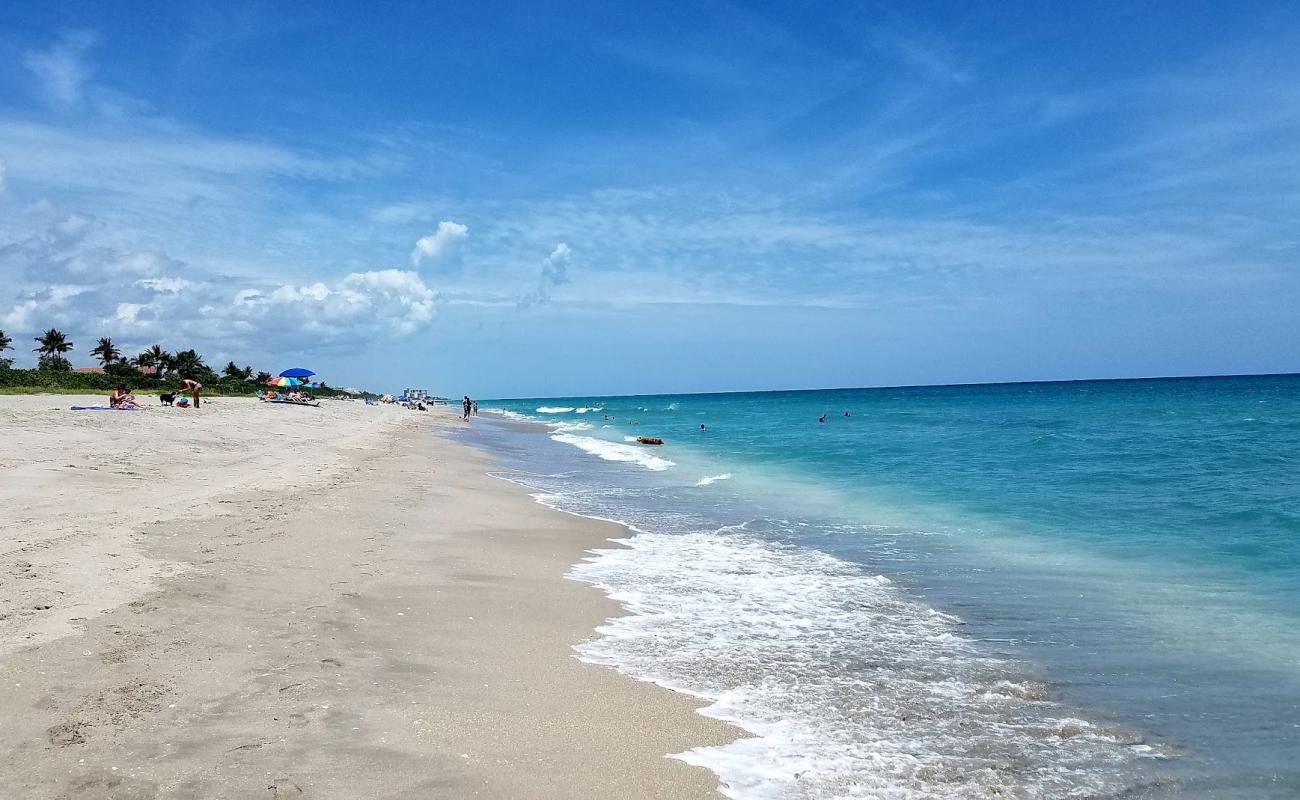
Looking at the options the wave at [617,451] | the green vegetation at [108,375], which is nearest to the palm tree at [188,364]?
the green vegetation at [108,375]

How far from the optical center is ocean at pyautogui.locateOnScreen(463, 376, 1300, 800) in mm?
5324

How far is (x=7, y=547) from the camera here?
835cm

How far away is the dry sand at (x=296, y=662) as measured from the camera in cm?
445

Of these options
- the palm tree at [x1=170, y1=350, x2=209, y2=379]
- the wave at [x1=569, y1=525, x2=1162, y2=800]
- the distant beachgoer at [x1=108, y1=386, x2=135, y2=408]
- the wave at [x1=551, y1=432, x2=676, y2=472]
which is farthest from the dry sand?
the palm tree at [x1=170, y1=350, x2=209, y2=379]

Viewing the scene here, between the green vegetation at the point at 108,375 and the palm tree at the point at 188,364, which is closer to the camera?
the green vegetation at the point at 108,375

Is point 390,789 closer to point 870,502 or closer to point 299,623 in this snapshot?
point 299,623

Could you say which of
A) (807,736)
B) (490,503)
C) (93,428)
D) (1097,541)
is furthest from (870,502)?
(93,428)

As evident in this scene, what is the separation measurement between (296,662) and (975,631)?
7.19 metres

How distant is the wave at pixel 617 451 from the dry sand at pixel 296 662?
56.4ft

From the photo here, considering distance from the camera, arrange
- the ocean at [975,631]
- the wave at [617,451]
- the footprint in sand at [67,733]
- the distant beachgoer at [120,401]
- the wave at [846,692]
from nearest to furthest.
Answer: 1. the footprint in sand at [67,733]
2. the wave at [846,692]
3. the ocean at [975,631]
4. the wave at [617,451]
5. the distant beachgoer at [120,401]

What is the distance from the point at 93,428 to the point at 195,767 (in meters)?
23.2

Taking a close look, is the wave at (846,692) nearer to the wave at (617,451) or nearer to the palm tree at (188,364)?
the wave at (617,451)

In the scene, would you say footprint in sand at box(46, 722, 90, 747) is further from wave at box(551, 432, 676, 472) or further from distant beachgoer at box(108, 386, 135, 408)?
distant beachgoer at box(108, 386, 135, 408)

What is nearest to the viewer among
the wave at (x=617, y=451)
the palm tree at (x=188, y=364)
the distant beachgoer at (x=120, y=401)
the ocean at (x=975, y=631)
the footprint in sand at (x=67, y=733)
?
the footprint in sand at (x=67, y=733)
